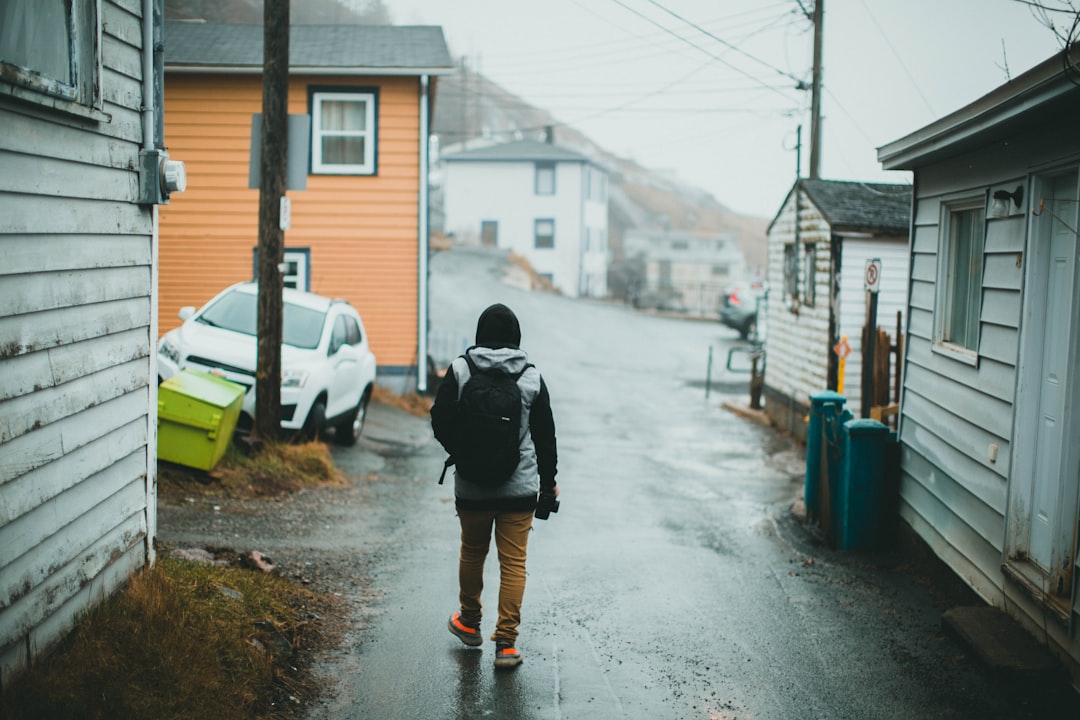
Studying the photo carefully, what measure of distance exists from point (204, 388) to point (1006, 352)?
265 inches

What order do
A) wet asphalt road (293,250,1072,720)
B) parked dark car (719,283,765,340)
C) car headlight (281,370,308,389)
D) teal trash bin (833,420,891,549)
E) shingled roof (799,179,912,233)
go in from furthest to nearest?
parked dark car (719,283,765,340) → shingled roof (799,179,912,233) → car headlight (281,370,308,389) → teal trash bin (833,420,891,549) → wet asphalt road (293,250,1072,720)

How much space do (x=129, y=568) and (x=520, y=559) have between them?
82.1 inches

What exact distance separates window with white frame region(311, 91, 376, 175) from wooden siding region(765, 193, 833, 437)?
25.5 ft

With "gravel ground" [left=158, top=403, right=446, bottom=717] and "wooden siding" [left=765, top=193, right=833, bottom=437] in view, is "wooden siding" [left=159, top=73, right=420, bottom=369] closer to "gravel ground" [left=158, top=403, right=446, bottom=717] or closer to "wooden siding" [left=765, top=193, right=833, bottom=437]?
"gravel ground" [left=158, top=403, right=446, bottom=717]

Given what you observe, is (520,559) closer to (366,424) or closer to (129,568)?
(129,568)

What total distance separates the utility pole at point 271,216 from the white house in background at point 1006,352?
626 cm

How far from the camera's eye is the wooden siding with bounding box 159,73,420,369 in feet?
61.3

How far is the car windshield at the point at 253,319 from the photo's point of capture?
12758 mm

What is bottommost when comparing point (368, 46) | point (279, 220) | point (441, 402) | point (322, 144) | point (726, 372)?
point (726, 372)

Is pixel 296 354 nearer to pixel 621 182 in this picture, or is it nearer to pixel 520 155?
pixel 520 155

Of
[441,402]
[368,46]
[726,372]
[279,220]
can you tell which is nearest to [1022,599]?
[441,402]

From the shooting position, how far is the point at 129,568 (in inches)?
219

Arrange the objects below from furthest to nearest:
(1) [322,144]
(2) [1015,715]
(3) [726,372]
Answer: (3) [726,372], (1) [322,144], (2) [1015,715]

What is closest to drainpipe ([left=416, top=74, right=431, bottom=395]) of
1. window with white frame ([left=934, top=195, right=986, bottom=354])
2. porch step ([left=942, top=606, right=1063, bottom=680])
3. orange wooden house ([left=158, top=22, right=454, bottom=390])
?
orange wooden house ([left=158, top=22, right=454, bottom=390])
